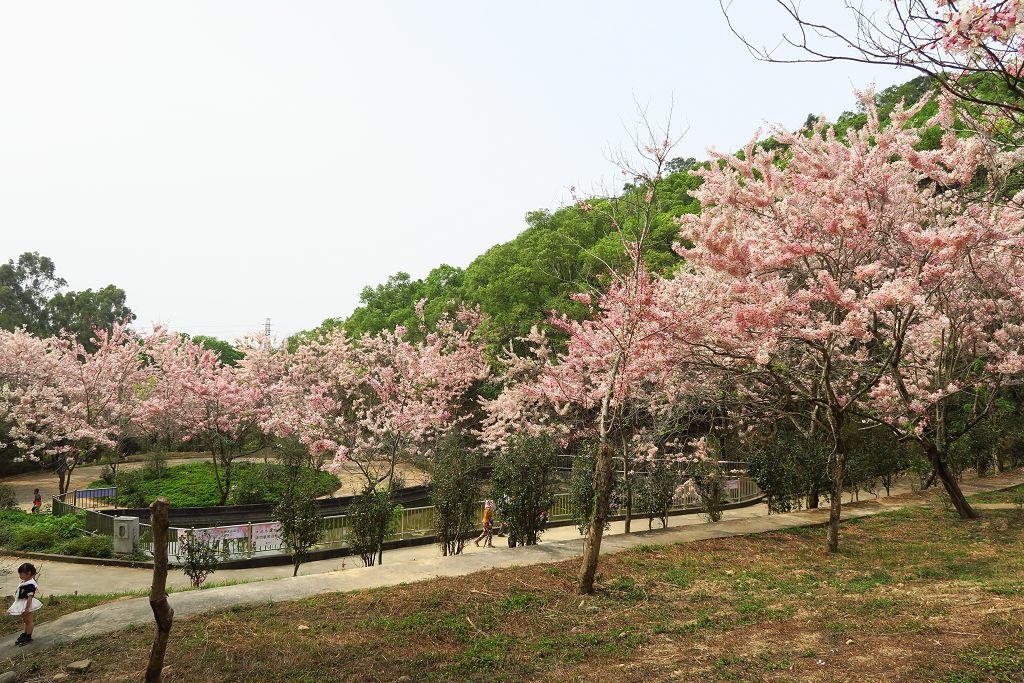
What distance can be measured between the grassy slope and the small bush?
11.1 meters

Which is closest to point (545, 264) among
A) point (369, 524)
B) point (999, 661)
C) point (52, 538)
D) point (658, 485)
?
point (658, 485)

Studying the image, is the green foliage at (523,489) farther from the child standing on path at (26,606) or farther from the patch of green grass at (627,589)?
the child standing on path at (26,606)

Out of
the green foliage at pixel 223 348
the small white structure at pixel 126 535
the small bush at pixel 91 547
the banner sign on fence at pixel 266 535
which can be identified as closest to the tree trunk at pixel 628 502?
the banner sign on fence at pixel 266 535

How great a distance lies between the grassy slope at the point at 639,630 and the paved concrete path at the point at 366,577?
50 centimetres

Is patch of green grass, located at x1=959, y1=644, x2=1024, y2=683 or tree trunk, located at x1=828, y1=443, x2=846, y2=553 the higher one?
tree trunk, located at x1=828, y1=443, x2=846, y2=553

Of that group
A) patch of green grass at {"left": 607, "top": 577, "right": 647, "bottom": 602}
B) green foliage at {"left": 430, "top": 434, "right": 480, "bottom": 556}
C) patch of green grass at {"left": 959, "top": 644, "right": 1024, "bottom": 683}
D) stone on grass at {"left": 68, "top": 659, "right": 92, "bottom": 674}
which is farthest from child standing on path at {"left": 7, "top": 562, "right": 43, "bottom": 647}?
patch of green grass at {"left": 959, "top": 644, "right": 1024, "bottom": 683}

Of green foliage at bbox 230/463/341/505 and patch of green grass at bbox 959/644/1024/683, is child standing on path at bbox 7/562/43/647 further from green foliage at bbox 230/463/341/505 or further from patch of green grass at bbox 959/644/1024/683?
green foliage at bbox 230/463/341/505

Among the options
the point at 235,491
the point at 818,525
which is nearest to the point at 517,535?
the point at 818,525

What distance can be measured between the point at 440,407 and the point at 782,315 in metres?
17.9

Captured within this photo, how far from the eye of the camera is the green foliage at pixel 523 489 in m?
14.0

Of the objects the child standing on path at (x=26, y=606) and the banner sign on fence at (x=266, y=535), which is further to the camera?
the banner sign on fence at (x=266, y=535)

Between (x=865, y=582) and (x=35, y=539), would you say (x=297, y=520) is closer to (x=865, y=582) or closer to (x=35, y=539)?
(x=35, y=539)

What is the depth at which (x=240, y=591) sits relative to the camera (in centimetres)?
928

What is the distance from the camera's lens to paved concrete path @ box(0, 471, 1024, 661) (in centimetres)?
804
